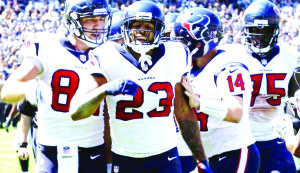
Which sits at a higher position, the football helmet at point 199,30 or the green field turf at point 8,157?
the football helmet at point 199,30

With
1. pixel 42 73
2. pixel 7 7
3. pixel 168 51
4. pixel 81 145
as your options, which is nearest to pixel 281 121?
pixel 168 51

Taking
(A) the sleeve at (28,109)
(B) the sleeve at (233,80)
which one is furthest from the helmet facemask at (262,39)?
(A) the sleeve at (28,109)

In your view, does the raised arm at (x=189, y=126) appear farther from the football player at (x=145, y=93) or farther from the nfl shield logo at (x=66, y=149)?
the nfl shield logo at (x=66, y=149)

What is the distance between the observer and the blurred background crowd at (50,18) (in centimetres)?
1903

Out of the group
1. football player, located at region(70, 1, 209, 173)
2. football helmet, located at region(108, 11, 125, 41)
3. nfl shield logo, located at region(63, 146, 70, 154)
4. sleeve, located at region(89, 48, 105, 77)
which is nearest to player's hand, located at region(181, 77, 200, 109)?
football player, located at region(70, 1, 209, 173)

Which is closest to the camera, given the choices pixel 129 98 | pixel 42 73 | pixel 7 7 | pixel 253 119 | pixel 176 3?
pixel 129 98

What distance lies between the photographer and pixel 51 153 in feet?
14.2

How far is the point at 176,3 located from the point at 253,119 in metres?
18.9

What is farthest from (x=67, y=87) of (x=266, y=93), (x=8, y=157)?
(x=8, y=157)

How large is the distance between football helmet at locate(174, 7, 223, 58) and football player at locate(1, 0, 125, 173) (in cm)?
61

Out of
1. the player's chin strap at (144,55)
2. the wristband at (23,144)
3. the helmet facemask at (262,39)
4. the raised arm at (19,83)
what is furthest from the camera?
the wristband at (23,144)

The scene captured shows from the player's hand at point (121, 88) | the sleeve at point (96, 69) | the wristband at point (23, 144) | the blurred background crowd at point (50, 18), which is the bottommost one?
the blurred background crowd at point (50, 18)

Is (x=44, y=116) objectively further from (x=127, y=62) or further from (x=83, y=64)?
(x=127, y=62)

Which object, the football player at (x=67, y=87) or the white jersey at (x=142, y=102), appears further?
the football player at (x=67, y=87)
